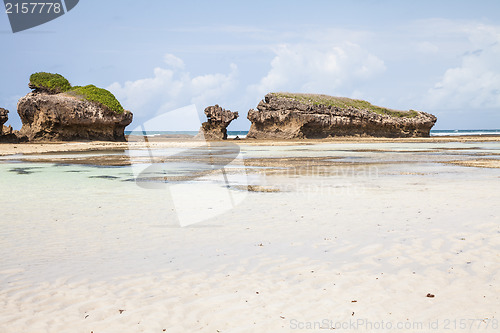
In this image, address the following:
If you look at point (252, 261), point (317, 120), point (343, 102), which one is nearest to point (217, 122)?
point (317, 120)

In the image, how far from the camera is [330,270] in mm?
5566

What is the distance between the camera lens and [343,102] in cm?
6988

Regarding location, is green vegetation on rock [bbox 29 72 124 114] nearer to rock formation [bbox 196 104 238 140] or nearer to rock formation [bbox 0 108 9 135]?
A: rock formation [bbox 0 108 9 135]

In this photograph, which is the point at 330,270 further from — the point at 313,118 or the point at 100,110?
the point at 313,118

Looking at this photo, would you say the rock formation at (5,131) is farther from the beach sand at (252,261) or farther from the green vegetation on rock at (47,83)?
the beach sand at (252,261)

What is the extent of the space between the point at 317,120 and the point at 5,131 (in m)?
37.7

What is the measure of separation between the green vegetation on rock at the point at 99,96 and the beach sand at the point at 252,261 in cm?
3882

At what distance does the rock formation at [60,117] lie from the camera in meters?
46.1

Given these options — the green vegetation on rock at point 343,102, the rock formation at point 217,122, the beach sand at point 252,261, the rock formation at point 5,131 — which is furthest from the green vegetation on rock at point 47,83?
the beach sand at point 252,261

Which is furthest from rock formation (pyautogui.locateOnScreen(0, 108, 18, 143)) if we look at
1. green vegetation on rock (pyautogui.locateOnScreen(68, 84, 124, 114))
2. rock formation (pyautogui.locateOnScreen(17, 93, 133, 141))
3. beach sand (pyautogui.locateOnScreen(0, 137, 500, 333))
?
beach sand (pyautogui.locateOnScreen(0, 137, 500, 333))

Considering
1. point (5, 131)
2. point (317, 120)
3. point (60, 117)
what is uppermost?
point (60, 117)

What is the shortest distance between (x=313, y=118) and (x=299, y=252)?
5647cm

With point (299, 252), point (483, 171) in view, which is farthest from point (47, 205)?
point (483, 171)

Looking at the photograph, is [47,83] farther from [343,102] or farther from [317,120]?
[343,102]
